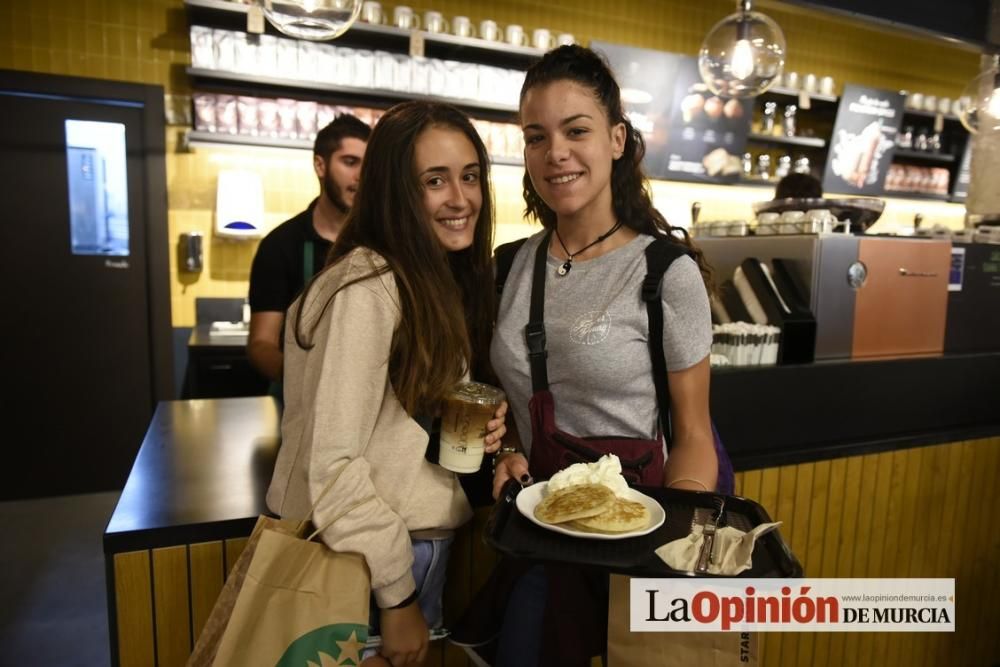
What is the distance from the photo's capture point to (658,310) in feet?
4.75

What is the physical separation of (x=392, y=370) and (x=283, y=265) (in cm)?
160

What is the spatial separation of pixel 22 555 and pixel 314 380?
10.9 ft

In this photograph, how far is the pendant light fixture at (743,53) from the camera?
3027 mm

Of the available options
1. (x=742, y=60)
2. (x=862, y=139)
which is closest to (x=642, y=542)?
(x=742, y=60)

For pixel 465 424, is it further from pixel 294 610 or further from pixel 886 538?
pixel 886 538

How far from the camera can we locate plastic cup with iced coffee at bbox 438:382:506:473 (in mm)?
1333

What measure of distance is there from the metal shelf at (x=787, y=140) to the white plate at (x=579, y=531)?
491 cm

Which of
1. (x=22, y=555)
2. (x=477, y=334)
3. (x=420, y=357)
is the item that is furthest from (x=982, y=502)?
(x=22, y=555)

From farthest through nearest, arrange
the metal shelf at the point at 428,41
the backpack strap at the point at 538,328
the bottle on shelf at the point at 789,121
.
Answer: the bottle on shelf at the point at 789,121, the metal shelf at the point at 428,41, the backpack strap at the point at 538,328

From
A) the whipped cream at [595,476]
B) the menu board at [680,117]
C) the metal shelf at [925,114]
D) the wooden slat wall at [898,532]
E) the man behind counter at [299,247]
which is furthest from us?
the metal shelf at [925,114]

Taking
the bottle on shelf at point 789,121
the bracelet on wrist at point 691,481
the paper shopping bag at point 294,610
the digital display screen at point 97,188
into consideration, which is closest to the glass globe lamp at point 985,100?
the bottle on shelf at point 789,121

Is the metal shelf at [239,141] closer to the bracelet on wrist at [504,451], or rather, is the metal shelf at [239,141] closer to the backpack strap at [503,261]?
the backpack strap at [503,261]

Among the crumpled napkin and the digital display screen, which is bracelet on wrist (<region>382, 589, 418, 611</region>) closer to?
the crumpled napkin

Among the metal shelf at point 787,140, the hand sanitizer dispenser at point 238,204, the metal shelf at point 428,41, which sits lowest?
the hand sanitizer dispenser at point 238,204
